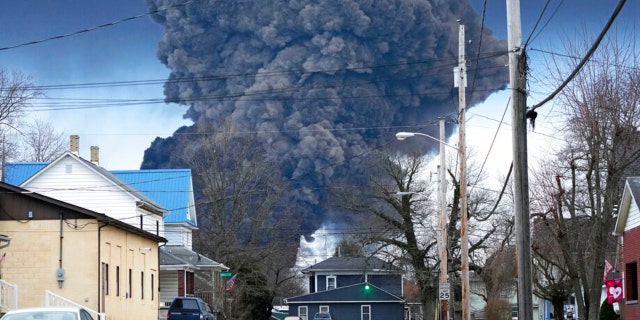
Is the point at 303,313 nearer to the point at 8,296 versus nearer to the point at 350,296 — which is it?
the point at 350,296

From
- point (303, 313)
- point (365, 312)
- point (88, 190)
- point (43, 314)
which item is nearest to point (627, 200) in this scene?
point (43, 314)

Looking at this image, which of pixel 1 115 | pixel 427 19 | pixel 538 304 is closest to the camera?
pixel 1 115

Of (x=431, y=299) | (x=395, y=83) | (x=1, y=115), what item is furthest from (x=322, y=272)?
(x=395, y=83)

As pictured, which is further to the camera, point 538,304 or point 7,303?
point 538,304

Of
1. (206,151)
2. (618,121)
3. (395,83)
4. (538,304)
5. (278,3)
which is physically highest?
(278,3)

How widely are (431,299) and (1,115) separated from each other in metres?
31.4

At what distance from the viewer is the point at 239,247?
7206cm

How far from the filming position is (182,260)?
5628cm

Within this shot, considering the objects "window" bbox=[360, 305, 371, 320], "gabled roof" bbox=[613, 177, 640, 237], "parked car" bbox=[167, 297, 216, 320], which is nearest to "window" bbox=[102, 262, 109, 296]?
"parked car" bbox=[167, 297, 216, 320]

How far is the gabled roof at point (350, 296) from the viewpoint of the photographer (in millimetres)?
90312

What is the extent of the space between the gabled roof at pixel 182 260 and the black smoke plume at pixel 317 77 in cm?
7195

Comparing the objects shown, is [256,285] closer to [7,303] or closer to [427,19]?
[7,303]

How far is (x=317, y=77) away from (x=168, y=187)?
81.0 meters

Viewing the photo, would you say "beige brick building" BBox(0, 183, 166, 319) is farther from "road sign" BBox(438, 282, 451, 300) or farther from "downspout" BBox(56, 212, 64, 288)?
"road sign" BBox(438, 282, 451, 300)
